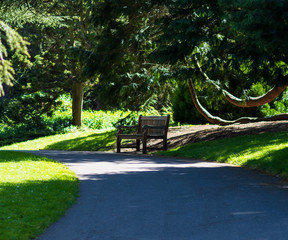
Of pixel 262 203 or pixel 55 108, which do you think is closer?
pixel 262 203

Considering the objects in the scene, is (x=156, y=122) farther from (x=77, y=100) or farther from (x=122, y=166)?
(x=77, y=100)

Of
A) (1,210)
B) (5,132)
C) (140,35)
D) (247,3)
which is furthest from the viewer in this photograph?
(5,132)

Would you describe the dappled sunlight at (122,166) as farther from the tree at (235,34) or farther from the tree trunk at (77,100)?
the tree trunk at (77,100)

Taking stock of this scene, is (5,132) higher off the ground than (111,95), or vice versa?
(111,95)

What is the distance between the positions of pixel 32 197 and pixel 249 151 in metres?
6.80

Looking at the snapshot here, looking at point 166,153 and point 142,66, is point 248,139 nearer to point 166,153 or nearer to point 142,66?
point 166,153

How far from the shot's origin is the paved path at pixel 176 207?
519 cm

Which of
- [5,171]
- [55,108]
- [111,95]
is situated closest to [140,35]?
[111,95]

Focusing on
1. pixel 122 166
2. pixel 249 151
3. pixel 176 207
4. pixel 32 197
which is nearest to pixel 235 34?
pixel 249 151

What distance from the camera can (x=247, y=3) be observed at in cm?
775

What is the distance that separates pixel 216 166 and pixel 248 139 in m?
3.34

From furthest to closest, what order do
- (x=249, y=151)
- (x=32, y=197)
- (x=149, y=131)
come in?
(x=149, y=131) → (x=249, y=151) → (x=32, y=197)

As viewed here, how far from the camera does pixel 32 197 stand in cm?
691

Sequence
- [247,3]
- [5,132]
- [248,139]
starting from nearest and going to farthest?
[247,3] → [248,139] → [5,132]
